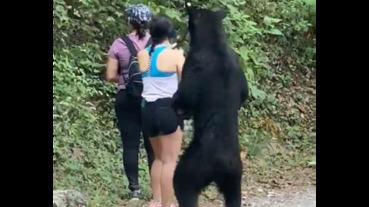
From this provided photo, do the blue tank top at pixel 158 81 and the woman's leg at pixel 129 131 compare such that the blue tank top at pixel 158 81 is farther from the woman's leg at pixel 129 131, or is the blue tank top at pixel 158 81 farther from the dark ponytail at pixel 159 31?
the woman's leg at pixel 129 131

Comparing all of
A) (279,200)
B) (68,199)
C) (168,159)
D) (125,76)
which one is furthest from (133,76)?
(279,200)

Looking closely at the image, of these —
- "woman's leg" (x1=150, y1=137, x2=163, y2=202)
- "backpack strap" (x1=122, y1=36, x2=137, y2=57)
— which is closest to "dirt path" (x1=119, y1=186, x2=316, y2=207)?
"woman's leg" (x1=150, y1=137, x2=163, y2=202)

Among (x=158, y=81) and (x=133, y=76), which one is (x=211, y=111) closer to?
(x=158, y=81)

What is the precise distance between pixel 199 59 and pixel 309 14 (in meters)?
11.4

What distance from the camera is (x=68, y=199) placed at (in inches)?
335

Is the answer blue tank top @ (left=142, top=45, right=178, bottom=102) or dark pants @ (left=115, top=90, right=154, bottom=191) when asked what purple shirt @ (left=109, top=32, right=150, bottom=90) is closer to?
dark pants @ (left=115, top=90, right=154, bottom=191)

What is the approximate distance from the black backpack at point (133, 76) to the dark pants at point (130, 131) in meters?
0.12

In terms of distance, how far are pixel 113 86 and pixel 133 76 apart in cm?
388

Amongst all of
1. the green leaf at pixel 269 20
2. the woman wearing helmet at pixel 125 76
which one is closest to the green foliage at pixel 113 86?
the green leaf at pixel 269 20
